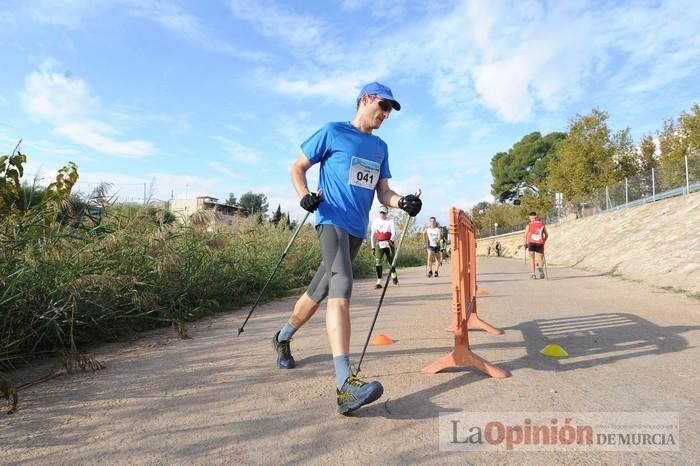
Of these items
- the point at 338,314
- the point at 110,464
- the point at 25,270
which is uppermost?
the point at 25,270

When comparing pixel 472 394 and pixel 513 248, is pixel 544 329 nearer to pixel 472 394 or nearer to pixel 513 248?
pixel 472 394

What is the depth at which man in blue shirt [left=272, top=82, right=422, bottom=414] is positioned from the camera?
3100mm

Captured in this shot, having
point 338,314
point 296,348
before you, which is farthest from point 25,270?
point 338,314

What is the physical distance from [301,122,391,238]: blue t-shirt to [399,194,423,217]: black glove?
9.3 inches

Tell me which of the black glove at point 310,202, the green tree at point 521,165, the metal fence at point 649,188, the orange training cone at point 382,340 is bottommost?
the orange training cone at point 382,340

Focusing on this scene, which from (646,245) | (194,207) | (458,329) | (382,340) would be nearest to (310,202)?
(458,329)

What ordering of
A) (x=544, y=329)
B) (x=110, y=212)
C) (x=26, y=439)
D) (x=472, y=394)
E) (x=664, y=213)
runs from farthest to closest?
1. (x=664, y=213)
2. (x=110, y=212)
3. (x=544, y=329)
4. (x=472, y=394)
5. (x=26, y=439)

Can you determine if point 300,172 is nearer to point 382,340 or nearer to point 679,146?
point 382,340

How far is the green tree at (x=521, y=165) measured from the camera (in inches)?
2790

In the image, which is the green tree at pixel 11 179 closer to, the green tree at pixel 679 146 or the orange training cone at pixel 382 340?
the orange training cone at pixel 382 340

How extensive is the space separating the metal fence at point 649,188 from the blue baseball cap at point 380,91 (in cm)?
2005

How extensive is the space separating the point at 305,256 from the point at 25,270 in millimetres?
7470

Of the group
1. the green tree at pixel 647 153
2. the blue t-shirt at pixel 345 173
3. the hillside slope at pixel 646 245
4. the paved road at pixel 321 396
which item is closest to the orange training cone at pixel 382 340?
the paved road at pixel 321 396

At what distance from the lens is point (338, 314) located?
115 inches
